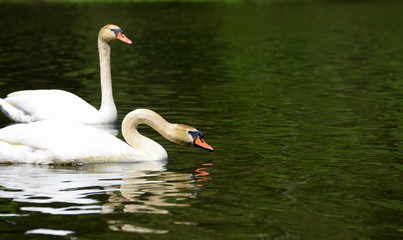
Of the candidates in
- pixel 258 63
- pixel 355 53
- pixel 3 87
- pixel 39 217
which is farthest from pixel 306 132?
pixel 355 53

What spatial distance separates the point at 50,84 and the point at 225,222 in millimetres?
12321

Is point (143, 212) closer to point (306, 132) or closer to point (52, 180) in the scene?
point (52, 180)

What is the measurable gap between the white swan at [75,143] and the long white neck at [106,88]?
3.30 m

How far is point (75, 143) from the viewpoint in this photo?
33.9 feet

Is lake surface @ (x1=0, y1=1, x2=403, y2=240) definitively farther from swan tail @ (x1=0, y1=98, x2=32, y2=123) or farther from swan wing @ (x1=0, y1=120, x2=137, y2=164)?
swan tail @ (x1=0, y1=98, x2=32, y2=123)

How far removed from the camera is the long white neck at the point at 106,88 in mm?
13906

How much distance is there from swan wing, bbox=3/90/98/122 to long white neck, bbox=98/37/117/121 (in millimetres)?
191

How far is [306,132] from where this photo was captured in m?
13.0

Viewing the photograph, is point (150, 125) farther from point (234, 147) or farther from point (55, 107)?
point (55, 107)

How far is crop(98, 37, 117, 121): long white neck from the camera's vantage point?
13906 mm

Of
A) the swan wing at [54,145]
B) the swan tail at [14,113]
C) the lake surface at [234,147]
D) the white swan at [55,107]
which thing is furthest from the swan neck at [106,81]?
the swan wing at [54,145]

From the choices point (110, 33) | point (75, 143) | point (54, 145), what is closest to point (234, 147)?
point (75, 143)

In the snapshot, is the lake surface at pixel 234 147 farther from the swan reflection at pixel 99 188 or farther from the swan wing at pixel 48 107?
the swan wing at pixel 48 107

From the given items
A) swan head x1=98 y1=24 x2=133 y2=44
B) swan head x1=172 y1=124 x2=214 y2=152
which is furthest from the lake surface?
swan head x1=98 y1=24 x2=133 y2=44
